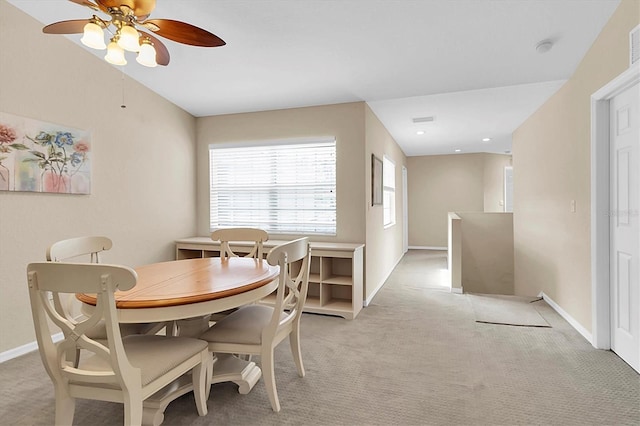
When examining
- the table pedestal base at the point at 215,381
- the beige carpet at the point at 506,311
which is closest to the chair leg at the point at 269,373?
the table pedestal base at the point at 215,381

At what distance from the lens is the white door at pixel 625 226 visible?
225 cm

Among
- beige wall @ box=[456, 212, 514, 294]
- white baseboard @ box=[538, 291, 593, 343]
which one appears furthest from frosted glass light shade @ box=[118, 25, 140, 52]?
beige wall @ box=[456, 212, 514, 294]

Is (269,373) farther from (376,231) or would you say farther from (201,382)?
(376,231)

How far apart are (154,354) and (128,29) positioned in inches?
65.3

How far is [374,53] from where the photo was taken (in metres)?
2.83

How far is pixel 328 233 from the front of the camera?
3943 millimetres

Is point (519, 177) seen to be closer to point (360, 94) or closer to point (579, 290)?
point (579, 290)

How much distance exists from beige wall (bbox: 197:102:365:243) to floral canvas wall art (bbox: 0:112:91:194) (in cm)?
173

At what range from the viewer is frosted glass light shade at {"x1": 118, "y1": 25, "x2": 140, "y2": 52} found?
5.47 feet

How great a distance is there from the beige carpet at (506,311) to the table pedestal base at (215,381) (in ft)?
7.95

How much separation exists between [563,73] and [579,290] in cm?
206

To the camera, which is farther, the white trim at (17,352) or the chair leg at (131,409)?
the white trim at (17,352)

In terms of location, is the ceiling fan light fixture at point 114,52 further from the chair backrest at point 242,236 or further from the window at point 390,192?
the window at point 390,192

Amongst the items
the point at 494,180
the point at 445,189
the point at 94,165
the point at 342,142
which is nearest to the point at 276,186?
the point at 342,142
